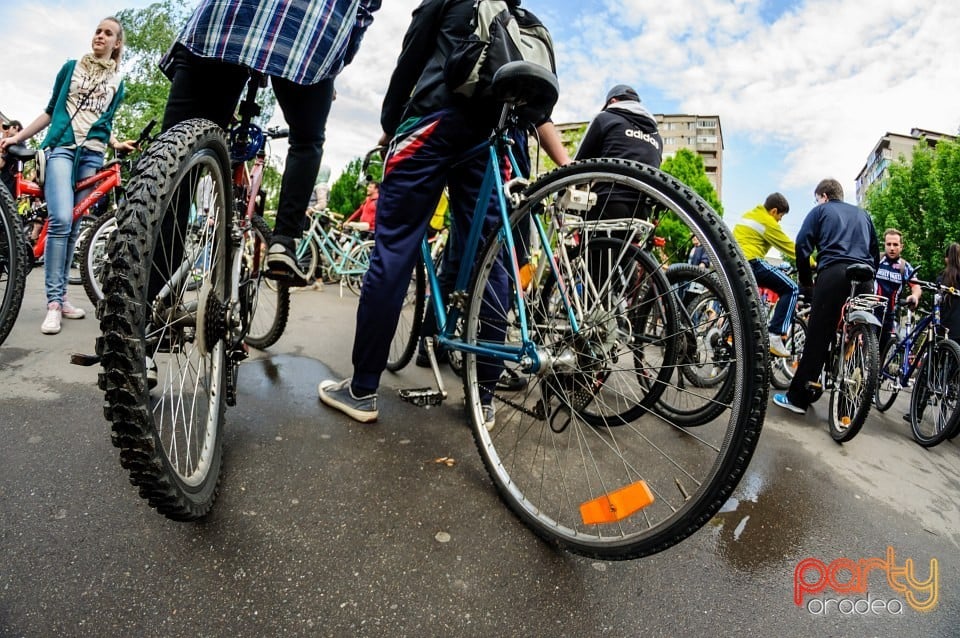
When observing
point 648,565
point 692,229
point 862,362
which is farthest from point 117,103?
point 862,362

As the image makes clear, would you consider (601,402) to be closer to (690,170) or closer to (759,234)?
(759,234)

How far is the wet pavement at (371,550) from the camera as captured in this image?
3.67 ft

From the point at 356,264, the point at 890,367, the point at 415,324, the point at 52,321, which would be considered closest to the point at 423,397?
the point at 415,324

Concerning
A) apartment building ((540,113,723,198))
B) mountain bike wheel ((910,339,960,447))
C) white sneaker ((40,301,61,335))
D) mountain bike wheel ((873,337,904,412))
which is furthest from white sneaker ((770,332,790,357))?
apartment building ((540,113,723,198))

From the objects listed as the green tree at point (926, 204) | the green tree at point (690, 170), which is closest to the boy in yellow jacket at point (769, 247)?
the green tree at point (926, 204)

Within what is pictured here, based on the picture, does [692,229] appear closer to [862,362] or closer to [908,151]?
[862,362]

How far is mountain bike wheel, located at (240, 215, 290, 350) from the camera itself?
2.34 metres

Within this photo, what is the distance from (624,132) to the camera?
350 cm

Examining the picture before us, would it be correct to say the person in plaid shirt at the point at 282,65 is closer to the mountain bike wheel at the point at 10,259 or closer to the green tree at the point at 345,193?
the mountain bike wheel at the point at 10,259

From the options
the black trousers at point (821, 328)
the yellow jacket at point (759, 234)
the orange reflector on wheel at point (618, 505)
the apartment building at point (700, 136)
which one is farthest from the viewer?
the apartment building at point (700, 136)

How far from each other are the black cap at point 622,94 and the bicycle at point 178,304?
2.54 metres

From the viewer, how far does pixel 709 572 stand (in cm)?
146

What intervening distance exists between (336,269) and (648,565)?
736 centimetres

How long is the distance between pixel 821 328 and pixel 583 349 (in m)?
3.11
